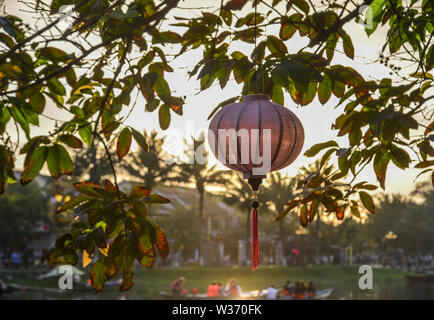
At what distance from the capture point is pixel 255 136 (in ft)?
8.19

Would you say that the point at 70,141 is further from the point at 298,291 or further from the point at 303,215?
the point at 298,291

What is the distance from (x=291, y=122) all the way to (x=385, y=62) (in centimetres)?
74

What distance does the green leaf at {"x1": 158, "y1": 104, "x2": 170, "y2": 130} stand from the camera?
254 centimetres

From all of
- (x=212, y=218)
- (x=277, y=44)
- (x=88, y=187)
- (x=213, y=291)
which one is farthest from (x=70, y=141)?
(x=212, y=218)

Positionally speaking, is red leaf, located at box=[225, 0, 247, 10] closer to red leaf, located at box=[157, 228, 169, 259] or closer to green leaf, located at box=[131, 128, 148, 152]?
green leaf, located at box=[131, 128, 148, 152]

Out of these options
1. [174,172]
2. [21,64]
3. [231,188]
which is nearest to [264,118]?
[21,64]

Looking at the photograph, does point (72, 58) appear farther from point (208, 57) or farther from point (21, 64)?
point (208, 57)

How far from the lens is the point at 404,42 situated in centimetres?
271

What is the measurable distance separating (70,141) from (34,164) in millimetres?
192

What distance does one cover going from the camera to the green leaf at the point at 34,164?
→ 2.22 metres

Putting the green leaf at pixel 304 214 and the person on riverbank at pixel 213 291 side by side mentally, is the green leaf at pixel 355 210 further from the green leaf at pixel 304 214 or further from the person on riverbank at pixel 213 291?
the person on riverbank at pixel 213 291

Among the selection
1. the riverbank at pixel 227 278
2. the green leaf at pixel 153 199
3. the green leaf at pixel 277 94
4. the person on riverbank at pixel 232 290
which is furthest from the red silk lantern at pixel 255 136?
the riverbank at pixel 227 278
